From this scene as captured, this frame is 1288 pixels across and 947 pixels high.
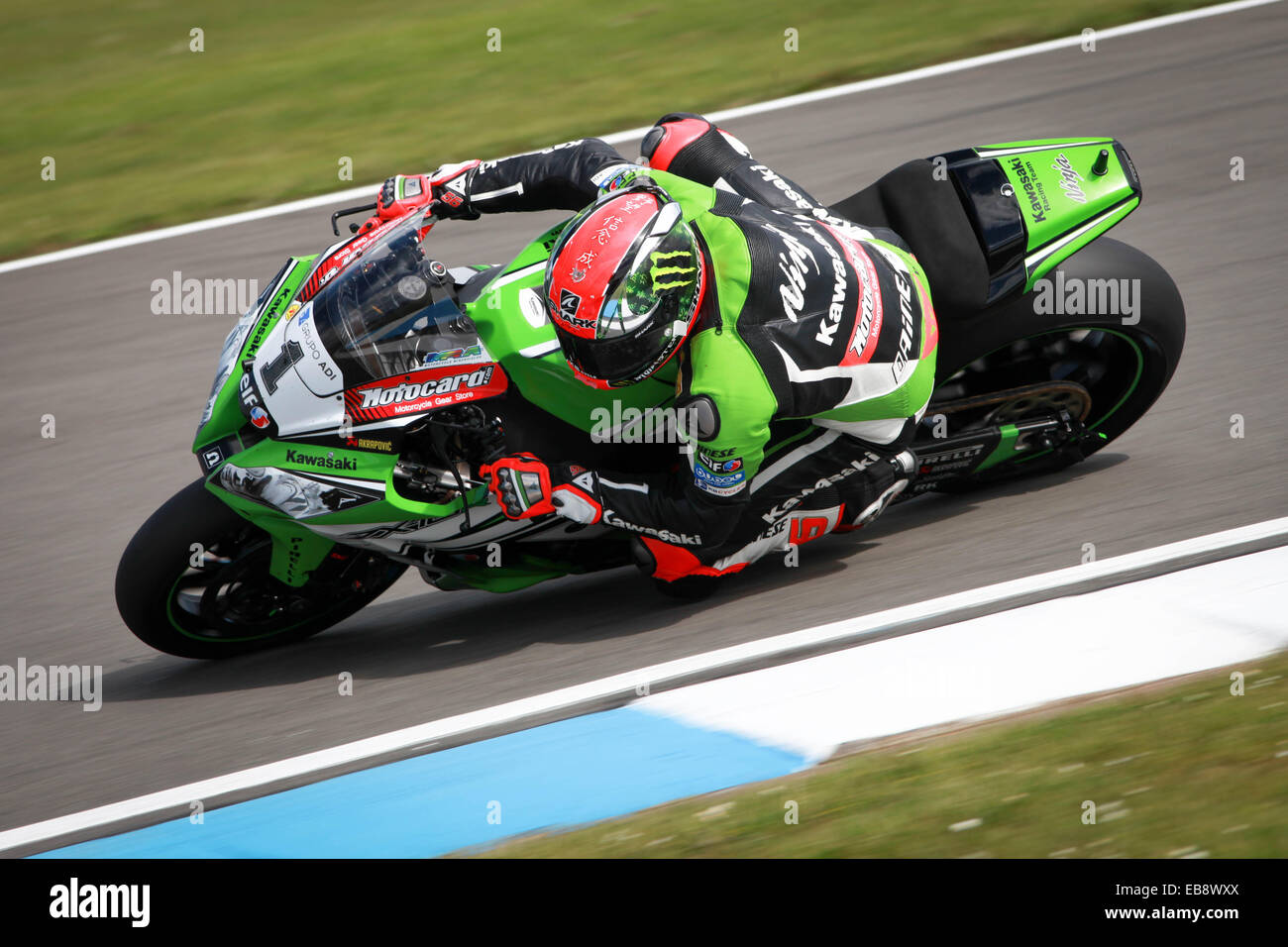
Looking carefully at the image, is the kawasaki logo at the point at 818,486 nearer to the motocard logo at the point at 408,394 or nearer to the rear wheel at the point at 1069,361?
the rear wheel at the point at 1069,361

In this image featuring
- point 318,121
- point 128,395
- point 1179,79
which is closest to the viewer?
point 128,395

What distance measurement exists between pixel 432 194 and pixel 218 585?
4.82 ft

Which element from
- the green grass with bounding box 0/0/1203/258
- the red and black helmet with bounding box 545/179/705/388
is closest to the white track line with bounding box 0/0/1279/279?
the green grass with bounding box 0/0/1203/258

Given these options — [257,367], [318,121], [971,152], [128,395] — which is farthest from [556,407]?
[318,121]

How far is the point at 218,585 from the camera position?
4289 mm

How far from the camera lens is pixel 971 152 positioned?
4.64 meters

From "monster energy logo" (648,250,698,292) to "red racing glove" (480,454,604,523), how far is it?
68 cm

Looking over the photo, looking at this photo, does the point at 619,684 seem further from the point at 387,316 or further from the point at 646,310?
the point at 387,316

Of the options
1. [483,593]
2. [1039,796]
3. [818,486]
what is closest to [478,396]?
[818,486]

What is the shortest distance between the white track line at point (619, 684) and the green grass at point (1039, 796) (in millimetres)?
646

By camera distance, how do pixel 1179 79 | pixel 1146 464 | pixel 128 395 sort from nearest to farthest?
1. pixel 1146 464
2. pixel 128 395
3. pixel 1179 79

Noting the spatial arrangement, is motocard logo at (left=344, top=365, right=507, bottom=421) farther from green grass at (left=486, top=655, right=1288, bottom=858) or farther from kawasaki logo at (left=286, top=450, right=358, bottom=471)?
green grass at (left=486, top=655, right=1288, bottom=858)
